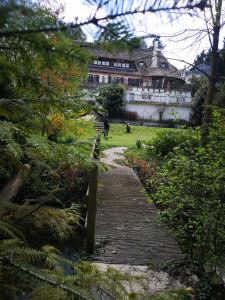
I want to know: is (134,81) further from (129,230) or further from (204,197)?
(204,197)

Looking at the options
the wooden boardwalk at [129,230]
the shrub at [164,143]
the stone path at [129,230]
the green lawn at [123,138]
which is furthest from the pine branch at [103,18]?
the green lawn at [123,138]

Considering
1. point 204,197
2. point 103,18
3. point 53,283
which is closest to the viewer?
point 103,18

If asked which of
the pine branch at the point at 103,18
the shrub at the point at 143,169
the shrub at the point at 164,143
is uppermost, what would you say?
the pine branch at the point at 103,18

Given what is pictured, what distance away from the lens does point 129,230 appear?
7164mm

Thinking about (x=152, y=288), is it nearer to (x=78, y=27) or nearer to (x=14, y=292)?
(x=14, y=292)

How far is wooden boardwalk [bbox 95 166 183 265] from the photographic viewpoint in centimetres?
589

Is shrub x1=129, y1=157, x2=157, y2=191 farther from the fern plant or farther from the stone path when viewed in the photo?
the fern plant

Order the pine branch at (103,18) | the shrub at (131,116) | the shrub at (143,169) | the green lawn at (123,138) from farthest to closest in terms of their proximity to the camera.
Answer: the shrub at (131,116) < the green lawn at (123,138) < the shrub at (143,169) < the pine branch at (103,18)

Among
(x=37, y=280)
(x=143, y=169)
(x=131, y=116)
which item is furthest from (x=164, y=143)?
(x=131, y=116)

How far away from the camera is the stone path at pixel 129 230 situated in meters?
5.87

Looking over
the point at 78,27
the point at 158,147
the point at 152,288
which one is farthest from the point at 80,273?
the point at 158,147

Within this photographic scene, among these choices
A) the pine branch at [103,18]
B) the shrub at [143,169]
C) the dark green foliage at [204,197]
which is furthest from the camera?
the shrub at [143,169]

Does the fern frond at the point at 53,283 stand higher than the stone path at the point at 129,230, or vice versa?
the fern frond at the point at 53,283

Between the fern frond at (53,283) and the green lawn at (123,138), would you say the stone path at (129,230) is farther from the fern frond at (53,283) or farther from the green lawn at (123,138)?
the green lawn at (123,138)
